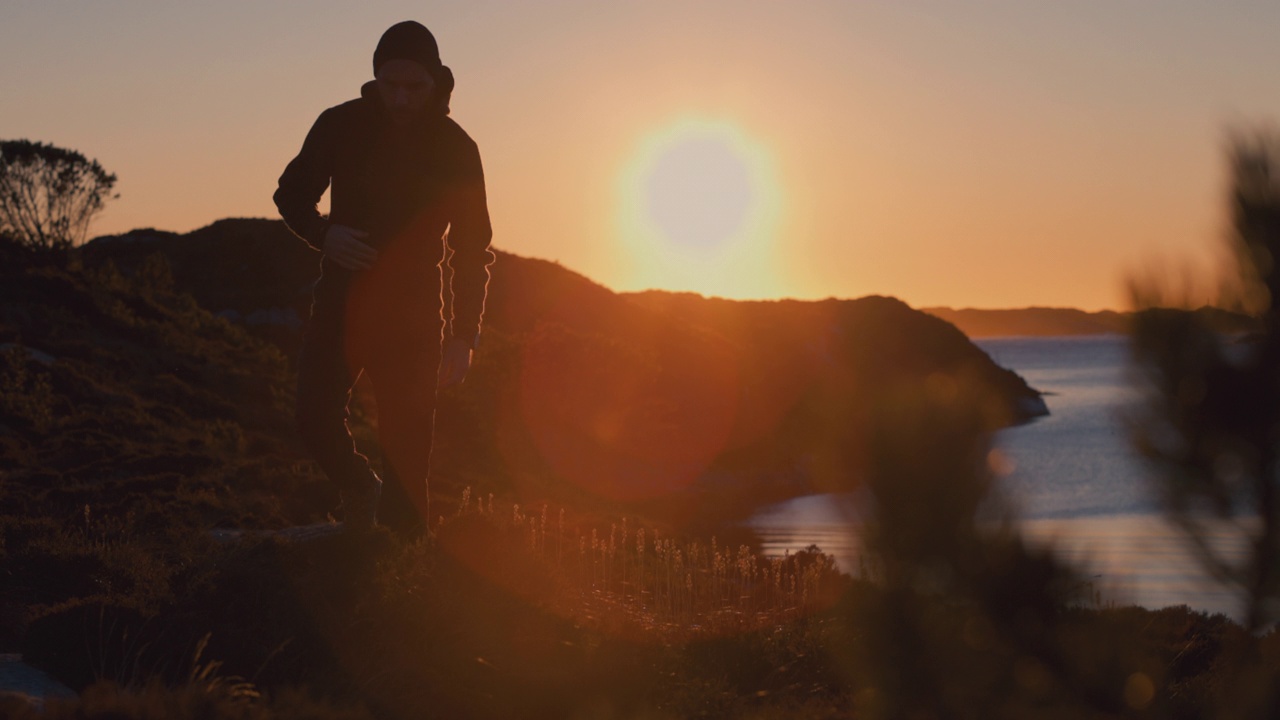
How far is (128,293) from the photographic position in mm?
37625

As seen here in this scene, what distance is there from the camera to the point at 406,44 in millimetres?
5957

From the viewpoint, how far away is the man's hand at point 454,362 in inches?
255

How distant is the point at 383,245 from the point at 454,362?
77 cm

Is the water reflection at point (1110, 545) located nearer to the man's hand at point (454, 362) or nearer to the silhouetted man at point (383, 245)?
the man's hand at point (454, 362)

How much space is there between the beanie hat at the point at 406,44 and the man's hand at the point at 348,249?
883mm

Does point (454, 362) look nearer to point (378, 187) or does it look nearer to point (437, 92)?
point (378, 187)

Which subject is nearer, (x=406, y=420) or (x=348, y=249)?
(x=348, y=249)

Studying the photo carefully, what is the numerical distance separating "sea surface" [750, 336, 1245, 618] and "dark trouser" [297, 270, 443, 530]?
2277 millimetres

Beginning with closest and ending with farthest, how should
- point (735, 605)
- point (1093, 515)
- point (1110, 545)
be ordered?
point (735, 605)
point (1110, 545)
point (1093, 515)

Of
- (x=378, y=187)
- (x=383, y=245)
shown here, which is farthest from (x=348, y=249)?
(x=378, y=187)

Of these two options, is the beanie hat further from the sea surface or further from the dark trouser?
the sea surface

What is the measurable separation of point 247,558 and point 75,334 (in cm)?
2707

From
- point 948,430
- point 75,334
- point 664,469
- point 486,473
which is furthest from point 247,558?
point 664,469

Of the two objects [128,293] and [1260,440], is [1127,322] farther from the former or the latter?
[128,293]
